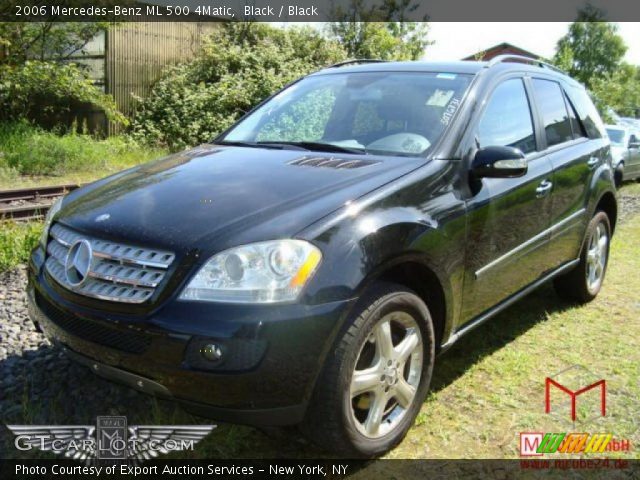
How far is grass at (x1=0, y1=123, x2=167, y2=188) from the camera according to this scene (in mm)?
9883

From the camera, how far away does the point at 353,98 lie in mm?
3703

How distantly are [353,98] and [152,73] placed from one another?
12643 millimetres

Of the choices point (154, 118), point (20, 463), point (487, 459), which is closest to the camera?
point (20, 463)

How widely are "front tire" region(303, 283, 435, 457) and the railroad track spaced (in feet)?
16.3

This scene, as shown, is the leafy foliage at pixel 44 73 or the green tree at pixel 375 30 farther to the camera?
the green tree at pixel 375 30

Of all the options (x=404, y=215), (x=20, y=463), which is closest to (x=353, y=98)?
(x=404, y=215)

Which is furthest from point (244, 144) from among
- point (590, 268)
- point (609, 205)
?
point (609, 205)

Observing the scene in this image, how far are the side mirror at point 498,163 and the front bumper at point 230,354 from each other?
1180 mm

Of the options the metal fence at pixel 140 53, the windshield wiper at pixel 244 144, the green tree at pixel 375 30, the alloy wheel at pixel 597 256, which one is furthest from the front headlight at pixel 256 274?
the green tree at pixel 375 30

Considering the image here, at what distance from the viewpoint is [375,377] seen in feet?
8.48

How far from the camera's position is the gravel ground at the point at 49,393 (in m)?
2.89

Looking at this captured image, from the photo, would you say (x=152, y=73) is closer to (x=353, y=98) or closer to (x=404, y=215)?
(x=353, y=98)

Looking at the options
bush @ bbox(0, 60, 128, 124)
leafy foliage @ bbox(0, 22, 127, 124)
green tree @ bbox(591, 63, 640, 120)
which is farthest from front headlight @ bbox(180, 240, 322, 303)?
green tree @ bbox(591, 63, 640, 120)

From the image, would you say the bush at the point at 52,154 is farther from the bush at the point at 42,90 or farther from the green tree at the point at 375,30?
the green tree at the point at 375,30
